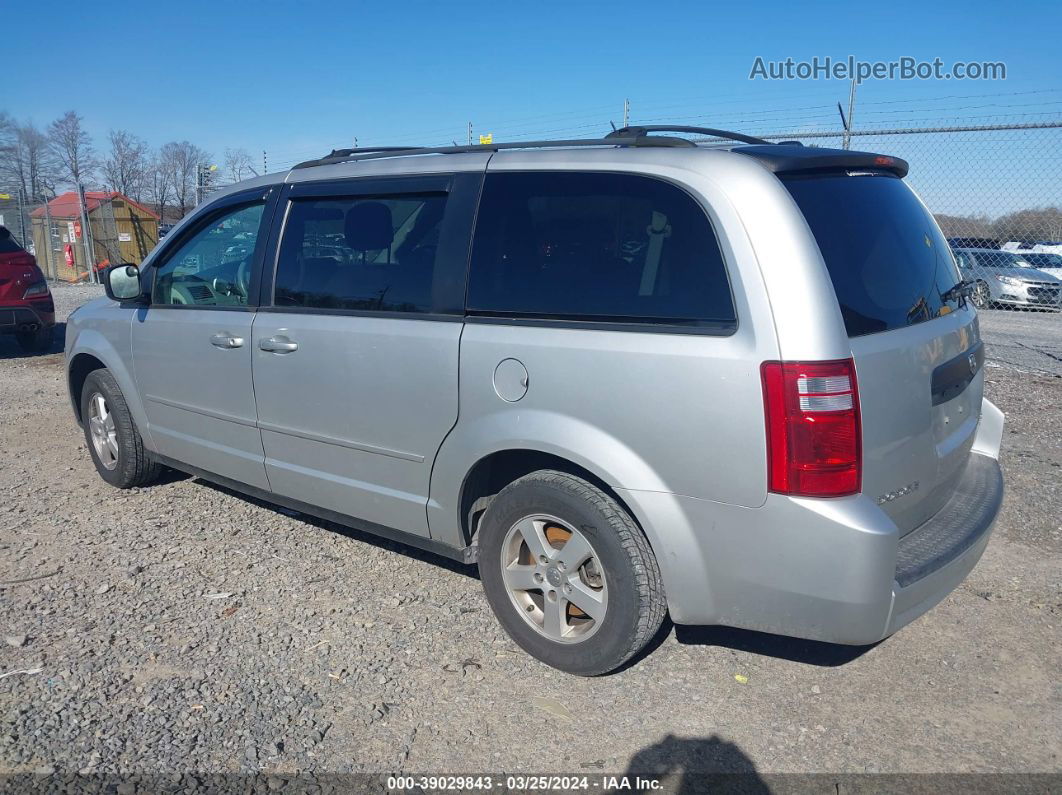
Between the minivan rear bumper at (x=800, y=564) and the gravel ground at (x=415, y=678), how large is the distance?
0.41 m

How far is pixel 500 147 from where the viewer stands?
3.50 m

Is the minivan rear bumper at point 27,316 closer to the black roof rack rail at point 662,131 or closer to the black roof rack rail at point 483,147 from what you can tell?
the black roof rack rail at point 483,147

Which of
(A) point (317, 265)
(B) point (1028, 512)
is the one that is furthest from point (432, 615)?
(B) point (1028, 512)

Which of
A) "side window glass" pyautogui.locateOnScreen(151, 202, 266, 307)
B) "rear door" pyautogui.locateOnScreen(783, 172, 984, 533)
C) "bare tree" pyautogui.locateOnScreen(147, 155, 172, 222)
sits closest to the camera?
"rear door" pyautogui.locateOnScreen(783, 172, 984, 533)

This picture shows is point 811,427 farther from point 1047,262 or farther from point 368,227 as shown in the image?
point 1047,262

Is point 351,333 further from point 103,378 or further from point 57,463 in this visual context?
point 57,463

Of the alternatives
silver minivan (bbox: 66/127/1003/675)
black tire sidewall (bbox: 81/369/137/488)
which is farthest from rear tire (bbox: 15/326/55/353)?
silver minivan (bbox: 66/127/1003/675)

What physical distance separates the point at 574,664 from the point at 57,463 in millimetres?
4409

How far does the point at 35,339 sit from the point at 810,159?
10512 mm

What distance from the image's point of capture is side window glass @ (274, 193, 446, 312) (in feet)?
11.4

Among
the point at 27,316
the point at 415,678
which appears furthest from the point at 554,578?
the point at 27,316

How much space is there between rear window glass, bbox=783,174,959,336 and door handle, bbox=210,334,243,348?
262 cm

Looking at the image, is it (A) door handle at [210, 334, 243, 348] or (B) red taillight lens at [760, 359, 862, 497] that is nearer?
(B) red taillight lens at [760, 359, 862, 497]

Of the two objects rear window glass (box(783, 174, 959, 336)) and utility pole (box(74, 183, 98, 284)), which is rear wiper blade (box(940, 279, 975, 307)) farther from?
utility pole (box(74, 183, 98, 284))
